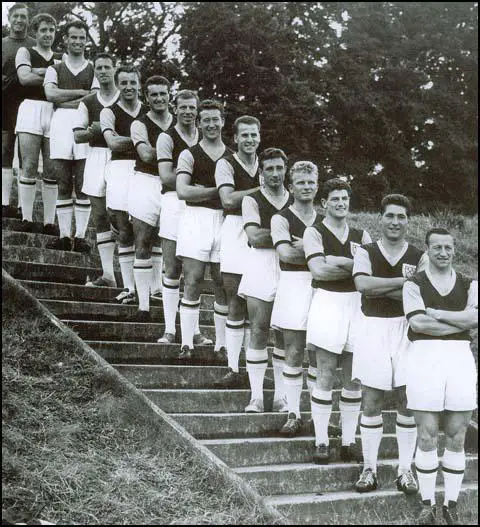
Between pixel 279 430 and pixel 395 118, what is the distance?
22997mm

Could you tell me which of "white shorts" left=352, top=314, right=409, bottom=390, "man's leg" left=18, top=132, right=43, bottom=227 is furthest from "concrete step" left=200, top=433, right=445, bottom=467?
"man's leg" left=18, top=132, right=43, bottom=227

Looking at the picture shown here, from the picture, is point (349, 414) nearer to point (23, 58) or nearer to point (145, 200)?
point (145, 200)

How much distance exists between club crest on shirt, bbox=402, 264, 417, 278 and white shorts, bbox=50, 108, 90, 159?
404cm

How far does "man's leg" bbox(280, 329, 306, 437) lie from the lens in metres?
6.38

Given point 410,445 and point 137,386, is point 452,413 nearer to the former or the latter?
point 410,445

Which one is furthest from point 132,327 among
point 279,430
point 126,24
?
point 126,24

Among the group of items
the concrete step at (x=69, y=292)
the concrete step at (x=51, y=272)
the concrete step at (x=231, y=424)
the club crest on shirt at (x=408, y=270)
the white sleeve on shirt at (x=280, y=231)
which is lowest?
the concrete step at (x=231, y=424)

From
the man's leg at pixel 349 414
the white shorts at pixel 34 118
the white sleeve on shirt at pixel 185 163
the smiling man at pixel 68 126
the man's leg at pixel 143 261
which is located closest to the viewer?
the man's leg at pixel 349 414

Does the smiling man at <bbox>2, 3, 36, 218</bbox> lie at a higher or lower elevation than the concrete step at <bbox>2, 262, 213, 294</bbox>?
higher

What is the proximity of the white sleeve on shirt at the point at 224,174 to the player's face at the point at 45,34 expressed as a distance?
3077 mm

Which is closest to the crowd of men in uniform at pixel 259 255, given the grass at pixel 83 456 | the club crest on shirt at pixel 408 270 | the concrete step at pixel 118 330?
the club crest on shirt at pixel 408 270

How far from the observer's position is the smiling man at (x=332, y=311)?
20.2 ft

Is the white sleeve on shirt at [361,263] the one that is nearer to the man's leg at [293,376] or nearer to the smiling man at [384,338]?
the smiling man at [384,338]

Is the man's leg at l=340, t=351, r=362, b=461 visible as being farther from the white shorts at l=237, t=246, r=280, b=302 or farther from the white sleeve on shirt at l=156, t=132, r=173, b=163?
the white sleeve on shirt at l=156, t=132, r=173, b=163
